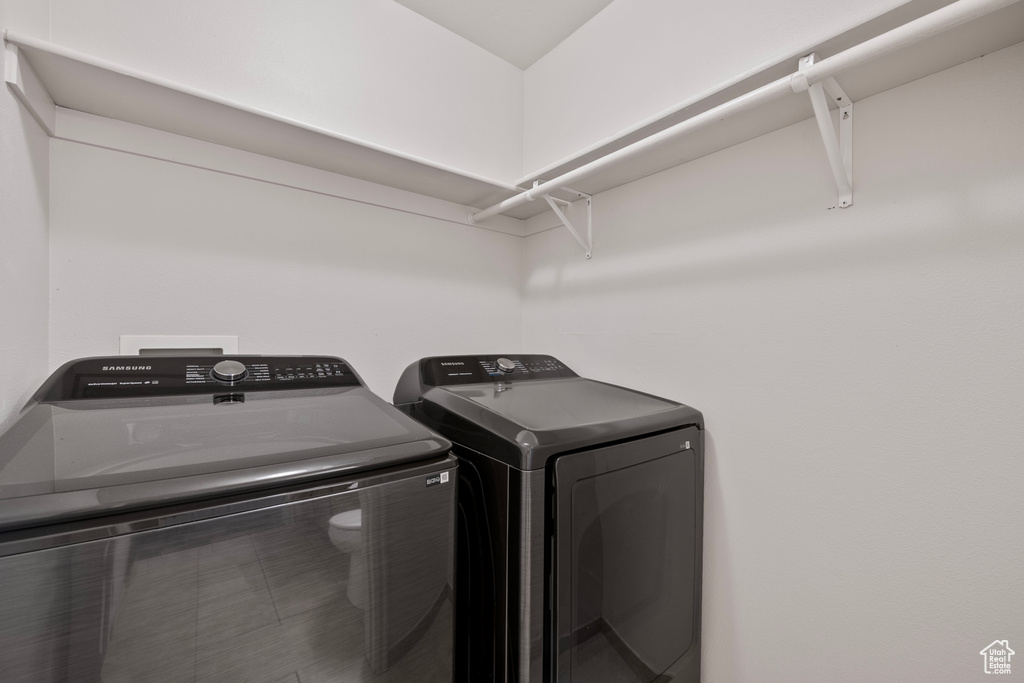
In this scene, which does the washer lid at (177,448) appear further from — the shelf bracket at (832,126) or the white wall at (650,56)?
the white wall at (650,56)

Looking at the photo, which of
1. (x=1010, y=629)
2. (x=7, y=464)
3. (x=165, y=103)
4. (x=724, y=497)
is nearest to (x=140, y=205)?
(x=165, y=103)

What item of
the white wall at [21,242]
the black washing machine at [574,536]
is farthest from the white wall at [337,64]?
the black washing machine at [574,536]

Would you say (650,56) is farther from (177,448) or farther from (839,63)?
(177,448)

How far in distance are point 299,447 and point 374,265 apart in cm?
103

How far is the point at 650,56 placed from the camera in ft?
4.66

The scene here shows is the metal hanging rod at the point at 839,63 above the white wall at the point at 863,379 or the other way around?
above

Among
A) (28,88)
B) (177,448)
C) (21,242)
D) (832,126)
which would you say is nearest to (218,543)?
(177,448)

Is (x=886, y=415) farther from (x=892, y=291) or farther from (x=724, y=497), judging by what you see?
(x=724, y=497)

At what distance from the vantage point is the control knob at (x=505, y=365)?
1.60 meters

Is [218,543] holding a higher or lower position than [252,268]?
lower

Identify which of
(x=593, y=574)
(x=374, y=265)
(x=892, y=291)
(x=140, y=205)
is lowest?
(x=593, y=574)

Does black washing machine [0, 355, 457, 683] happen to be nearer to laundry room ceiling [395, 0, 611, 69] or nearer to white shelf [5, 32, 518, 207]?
white shelf [5, 32, 518, 207]

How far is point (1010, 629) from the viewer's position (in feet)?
2.80

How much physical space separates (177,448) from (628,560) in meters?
1.03
